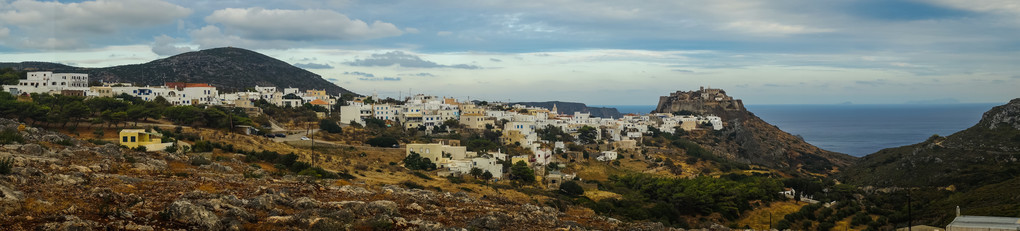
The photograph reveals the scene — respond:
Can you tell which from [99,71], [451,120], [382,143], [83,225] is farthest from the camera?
[99,71]

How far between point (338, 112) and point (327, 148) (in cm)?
2905

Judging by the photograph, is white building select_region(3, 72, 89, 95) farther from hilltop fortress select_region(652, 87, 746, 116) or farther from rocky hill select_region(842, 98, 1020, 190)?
hilltop fortress select_region(652, 87, 746, 116)

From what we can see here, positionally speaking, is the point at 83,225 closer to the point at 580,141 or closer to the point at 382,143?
the point at 382,143

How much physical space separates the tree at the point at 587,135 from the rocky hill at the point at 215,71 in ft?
204

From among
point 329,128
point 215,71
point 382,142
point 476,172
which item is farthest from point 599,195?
point 215,71

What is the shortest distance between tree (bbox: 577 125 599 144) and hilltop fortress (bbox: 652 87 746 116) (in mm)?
40742

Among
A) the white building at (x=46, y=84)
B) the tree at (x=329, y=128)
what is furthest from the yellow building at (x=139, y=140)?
the white building at (x=46, y=84)

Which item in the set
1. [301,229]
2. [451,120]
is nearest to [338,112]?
[451,120]

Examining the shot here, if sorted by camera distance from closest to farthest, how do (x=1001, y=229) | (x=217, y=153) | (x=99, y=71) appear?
(x=1001, y=229), (x=217, y=153), (x=99, y=71)

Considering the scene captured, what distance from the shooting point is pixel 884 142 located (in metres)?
127

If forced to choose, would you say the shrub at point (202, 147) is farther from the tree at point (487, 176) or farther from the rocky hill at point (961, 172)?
the rocky hill at point (961, 172)

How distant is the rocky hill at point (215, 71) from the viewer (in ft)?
367

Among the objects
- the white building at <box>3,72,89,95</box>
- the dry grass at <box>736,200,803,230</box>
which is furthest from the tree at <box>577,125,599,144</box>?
the white building at <box>3,72,89,95</box>

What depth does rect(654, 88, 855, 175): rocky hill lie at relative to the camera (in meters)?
80.1
